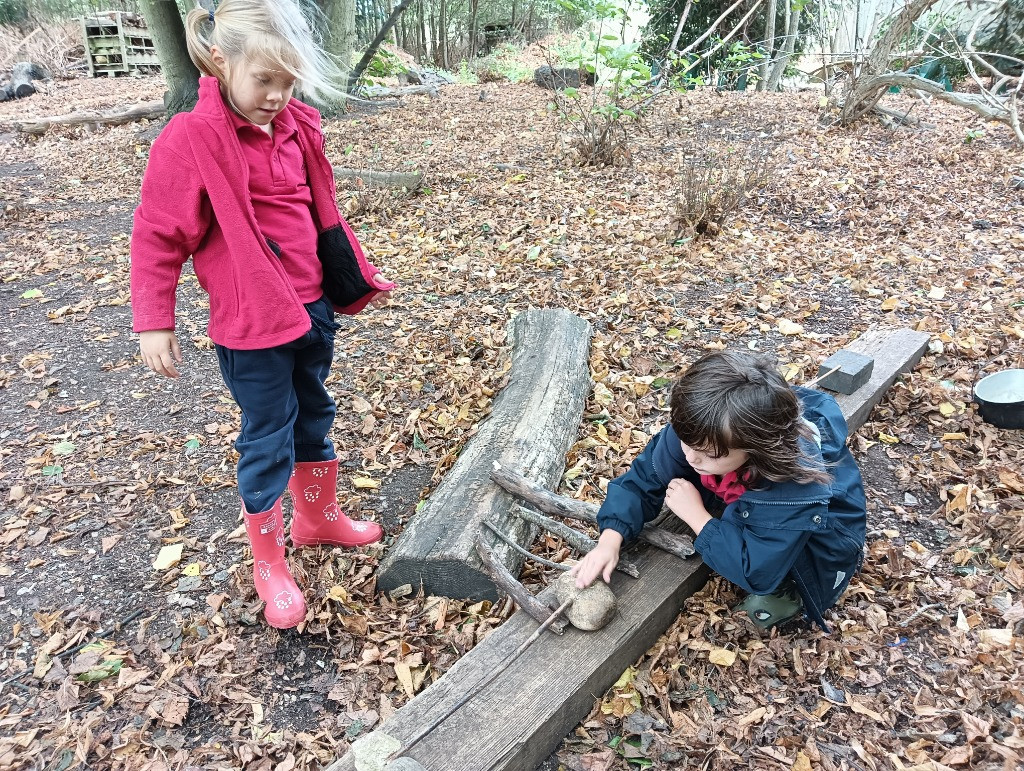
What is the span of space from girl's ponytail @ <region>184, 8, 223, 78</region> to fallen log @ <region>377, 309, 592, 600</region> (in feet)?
5.27

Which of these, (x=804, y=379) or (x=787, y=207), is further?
(x=787, y=207)

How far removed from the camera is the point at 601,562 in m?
2.05

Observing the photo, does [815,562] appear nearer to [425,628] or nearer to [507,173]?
[425,628]

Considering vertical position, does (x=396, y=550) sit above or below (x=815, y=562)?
below

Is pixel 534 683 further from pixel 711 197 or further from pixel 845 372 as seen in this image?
pixel 711 197

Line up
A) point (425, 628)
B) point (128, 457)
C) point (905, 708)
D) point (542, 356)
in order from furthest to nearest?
point (542, 356) < point (128, 457) < point (425, 628) < point (905, 708)

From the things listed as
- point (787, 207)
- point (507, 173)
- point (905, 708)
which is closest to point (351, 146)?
point (507, 173)

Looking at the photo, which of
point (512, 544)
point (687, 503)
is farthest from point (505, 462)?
point (687, 503)

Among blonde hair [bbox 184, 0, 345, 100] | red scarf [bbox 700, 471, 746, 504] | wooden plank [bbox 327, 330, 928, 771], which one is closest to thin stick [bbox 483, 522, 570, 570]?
wooden plank [bbox 327, 330, 928, 771]

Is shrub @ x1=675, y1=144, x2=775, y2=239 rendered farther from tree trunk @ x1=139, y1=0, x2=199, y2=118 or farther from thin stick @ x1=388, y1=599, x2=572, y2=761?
tree trunk @ x1=139, y1=0, x2=199, y2=118

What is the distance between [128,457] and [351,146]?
251 inches

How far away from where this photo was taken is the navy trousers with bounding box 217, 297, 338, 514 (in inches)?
79.0

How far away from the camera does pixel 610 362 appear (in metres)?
3.82

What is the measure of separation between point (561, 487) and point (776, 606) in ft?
3.42
